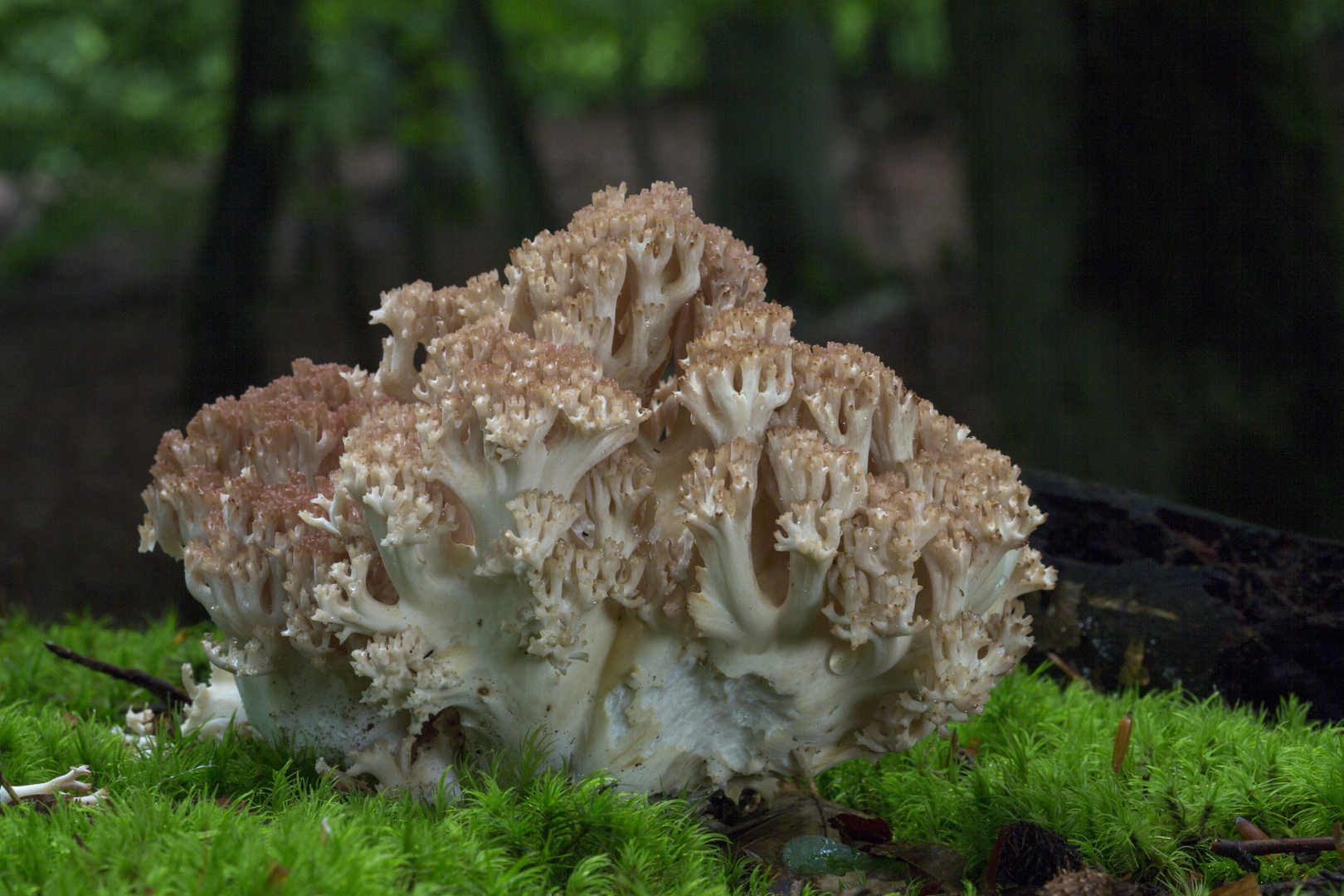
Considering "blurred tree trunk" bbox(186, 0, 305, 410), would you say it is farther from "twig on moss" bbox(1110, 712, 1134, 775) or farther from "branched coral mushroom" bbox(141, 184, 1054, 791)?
"twig on moss" bbox(1110, 712, 1134, 775)

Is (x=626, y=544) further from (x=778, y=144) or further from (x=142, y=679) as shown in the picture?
(x=778, y=144)

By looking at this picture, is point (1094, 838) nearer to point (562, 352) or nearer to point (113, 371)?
point (562, 352)

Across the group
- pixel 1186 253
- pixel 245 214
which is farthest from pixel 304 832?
pixel 245 214

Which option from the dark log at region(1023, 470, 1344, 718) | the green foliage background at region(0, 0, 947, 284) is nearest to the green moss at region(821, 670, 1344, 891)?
the dark log at region(1023, 470, 1344, 718)

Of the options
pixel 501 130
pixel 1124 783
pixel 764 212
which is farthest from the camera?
pixel 764 212

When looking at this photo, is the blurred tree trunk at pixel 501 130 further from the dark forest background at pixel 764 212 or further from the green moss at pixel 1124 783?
the green moss at pixel 1124 783

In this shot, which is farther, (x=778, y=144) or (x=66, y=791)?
(x=778, y=144)
